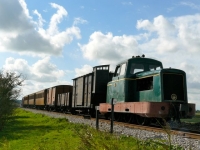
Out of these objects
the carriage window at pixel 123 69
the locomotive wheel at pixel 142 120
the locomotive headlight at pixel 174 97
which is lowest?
the locomotive wheel at pixel 142 120

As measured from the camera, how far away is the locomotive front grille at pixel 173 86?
1259cm

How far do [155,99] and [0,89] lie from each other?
10282mm

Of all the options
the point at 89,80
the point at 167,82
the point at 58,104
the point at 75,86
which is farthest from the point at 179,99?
the point at 58,104

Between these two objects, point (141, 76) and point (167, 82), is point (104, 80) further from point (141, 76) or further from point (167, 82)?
point (167, 82)

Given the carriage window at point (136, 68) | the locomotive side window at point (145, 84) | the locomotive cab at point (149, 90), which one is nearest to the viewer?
the locomotive cab at point (149, 90)

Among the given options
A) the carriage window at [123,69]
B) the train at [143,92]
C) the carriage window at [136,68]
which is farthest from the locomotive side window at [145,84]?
the carriage window at [123,69]

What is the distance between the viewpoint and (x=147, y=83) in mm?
13797

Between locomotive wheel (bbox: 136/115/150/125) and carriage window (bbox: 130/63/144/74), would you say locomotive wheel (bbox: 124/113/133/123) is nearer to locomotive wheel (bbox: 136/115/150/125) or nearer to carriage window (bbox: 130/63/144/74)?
locomotive wheel (bbox: 136/115/150/125)

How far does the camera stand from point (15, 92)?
19.9 metres

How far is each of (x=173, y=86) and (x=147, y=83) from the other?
1.43 m

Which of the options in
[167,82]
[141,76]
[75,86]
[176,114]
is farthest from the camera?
[75,86]

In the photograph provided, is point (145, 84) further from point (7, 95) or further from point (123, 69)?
point (7, 95)

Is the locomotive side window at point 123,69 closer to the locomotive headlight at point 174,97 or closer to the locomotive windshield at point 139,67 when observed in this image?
the locomotive windshield at point 139,67

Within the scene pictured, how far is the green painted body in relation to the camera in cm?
1262
